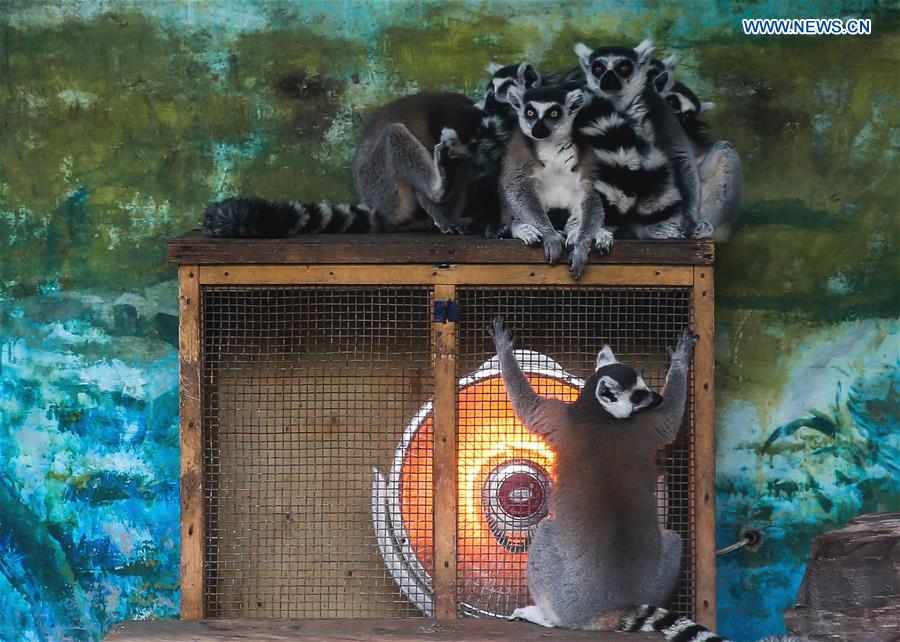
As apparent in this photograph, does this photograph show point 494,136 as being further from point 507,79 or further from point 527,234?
point 527,234

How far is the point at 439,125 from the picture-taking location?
5121mm

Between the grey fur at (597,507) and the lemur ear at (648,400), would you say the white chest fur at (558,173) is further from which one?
the lemur ear at (648,400)

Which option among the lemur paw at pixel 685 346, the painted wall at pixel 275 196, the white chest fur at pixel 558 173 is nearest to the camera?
the lemur paw at pixel 685 346

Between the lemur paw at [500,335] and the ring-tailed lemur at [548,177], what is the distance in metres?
0.36

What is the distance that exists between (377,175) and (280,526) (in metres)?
1.54

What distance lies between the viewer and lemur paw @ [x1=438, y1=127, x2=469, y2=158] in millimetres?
4988

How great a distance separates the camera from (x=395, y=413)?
5.13 m

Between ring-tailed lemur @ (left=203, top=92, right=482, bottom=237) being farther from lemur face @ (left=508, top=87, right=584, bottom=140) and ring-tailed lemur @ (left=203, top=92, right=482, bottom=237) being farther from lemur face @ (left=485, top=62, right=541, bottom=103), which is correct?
lemur face @ (left=508, top=87, right=584, bottom=140)

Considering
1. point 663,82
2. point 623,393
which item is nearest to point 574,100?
point 663,82

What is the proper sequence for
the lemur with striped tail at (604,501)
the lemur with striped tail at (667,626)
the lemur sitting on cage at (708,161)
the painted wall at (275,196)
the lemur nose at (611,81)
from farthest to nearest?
the painted wall at (275,196) → the lemur sitting on cage at (708,161) → the lemur nose at (611,81) → the lemur with striped tail at (604,501) → the lemur with striped tail at (667,626)

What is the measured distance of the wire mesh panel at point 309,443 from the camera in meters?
4.90

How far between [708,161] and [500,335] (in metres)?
1.19
